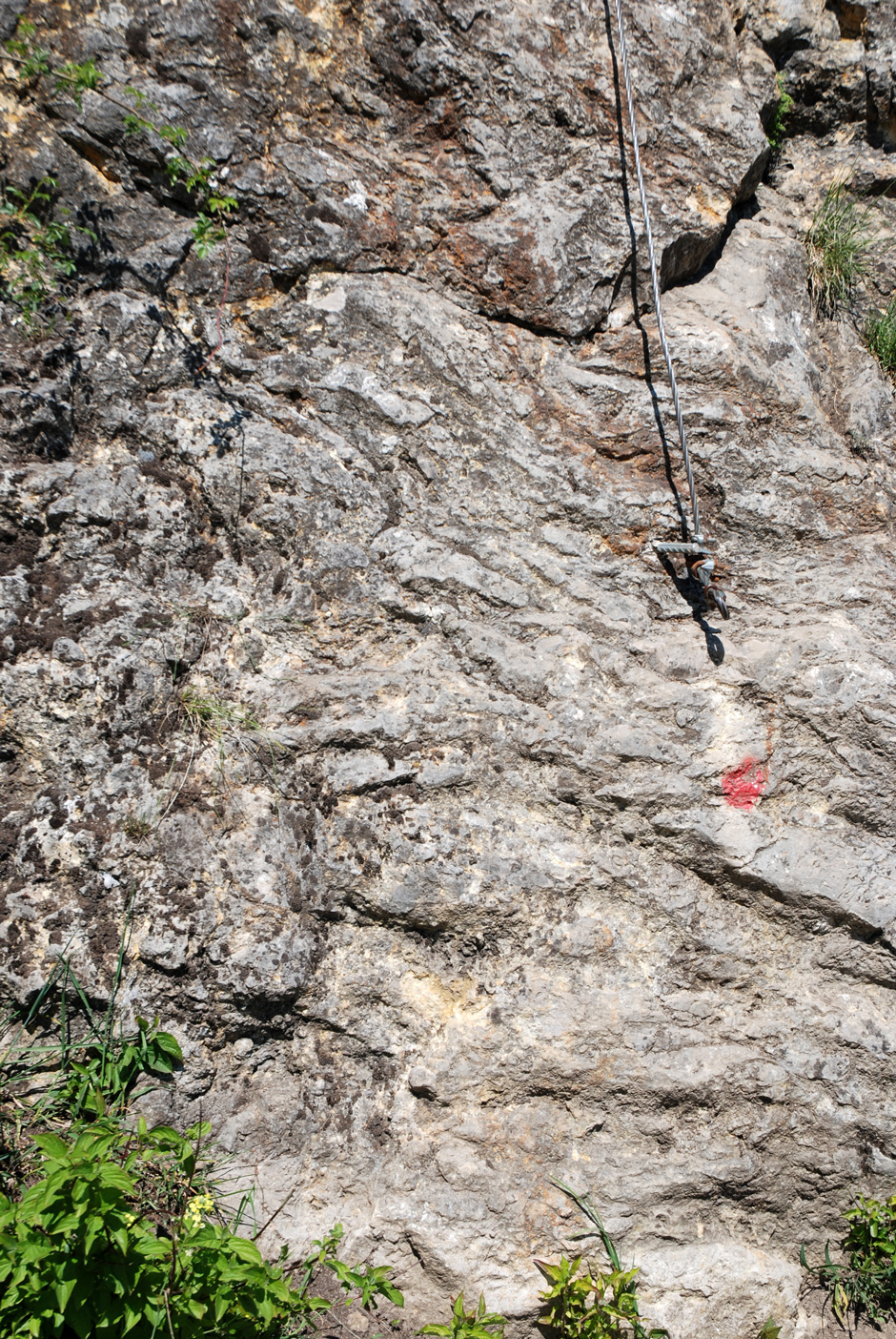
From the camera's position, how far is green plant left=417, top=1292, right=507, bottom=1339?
2.41m

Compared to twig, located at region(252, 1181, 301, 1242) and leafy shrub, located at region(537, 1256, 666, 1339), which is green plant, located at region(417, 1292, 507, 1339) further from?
twig, located at region(252, 1181, 301, 1242)

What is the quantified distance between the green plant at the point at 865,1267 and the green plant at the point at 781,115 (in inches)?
176

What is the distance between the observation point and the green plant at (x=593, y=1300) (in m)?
2.46

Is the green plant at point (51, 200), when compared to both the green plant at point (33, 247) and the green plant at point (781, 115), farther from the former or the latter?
the green plant at point (781, 115)

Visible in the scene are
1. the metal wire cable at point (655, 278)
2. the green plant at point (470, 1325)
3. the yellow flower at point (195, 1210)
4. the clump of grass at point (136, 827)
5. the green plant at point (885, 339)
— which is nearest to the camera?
the yellow flower at point (195, 1210)

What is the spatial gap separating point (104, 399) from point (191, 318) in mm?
453

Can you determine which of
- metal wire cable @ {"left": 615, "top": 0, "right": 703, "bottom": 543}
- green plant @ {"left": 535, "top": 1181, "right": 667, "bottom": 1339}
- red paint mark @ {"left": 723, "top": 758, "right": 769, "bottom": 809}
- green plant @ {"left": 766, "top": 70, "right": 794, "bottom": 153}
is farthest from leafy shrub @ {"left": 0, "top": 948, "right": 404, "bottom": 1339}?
green plant @ {"left": 766, "top": 70, "right": 794, "bottom": 153}

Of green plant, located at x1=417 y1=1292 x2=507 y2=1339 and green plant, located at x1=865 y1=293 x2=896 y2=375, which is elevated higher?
green plant, located at x1=865 y1=293 x2=896 y2=375

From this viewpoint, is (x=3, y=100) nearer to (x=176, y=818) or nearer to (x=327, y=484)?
(x=327, y=484)

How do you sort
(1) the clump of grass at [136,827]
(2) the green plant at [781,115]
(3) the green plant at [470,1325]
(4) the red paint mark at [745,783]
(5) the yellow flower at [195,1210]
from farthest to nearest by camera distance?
(2) the green plant at [781,115] → (4) the red paint mark at [745,783] → (1) the clump of grass at [136,827] → (3) the green plant at [470,1325] → (5) the yellow flower at [195,1210]

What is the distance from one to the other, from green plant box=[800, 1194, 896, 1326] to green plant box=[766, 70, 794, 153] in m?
4.47

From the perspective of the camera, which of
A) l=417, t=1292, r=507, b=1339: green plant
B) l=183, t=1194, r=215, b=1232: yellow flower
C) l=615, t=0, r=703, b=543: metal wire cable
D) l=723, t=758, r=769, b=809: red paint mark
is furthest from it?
l=615, t=0, r=703, b=543: metal wire cable

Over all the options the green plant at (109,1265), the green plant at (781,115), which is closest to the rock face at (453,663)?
the green plant at (109,1265)

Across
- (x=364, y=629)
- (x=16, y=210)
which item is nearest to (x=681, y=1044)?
(x=364, y=629)
